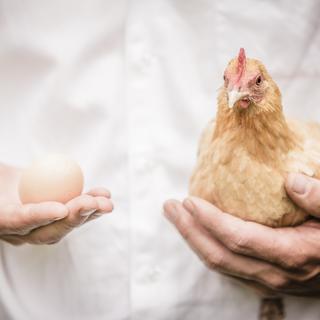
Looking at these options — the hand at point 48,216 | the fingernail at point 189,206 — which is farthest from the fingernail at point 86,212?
the fingernail at point 189,206

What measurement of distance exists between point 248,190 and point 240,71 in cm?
15

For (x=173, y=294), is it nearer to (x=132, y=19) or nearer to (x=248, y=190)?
(x=248, y=190)

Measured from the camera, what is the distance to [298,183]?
0.60 m

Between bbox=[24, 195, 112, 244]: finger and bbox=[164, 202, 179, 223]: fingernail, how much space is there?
121mm

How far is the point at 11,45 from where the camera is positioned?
2.70ft

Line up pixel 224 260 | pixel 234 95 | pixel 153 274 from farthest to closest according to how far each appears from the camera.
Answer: pixel 153 274, pixel 224 260, pixel 234 95

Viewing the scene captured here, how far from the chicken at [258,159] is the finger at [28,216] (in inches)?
7.9

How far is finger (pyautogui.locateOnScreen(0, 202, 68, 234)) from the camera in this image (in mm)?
592

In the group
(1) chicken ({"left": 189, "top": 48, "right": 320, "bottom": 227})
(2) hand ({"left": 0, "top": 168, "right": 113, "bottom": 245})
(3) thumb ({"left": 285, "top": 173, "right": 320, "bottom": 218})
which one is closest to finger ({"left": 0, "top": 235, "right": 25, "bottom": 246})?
(2) hand ({"left": 0, "top": 168, "right": 113, "bottom": 245})

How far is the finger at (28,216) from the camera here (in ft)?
1.94

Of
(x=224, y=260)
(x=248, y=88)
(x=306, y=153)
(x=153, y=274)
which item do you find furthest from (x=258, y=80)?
(x=153, y=274)

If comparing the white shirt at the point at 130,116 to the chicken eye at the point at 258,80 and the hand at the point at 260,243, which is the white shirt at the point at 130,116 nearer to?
the hand at the point at 260,243

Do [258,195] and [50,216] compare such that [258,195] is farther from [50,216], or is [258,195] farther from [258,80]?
[50,216]

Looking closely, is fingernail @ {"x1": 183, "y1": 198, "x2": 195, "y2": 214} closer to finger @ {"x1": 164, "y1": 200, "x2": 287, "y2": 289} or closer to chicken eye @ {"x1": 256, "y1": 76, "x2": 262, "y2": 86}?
finger @ {"x1": 164, "y1": 200, "x2": 287, "y2": 289}
